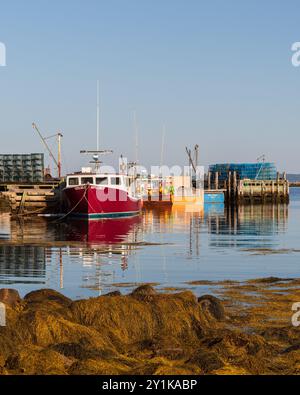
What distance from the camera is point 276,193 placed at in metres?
103

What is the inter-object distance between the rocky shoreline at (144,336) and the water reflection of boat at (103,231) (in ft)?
67.2

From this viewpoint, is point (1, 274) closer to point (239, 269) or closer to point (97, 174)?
point (239, 269)

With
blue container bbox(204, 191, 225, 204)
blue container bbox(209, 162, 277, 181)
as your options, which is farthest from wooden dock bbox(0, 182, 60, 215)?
blue container bbox(209, 162, 277, 181)

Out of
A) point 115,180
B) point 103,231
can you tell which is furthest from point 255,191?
point 103,231

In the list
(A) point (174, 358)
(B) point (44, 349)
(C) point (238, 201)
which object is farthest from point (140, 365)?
(C) point (238, 201)

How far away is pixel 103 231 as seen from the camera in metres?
43.2

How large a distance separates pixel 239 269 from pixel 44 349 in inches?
553

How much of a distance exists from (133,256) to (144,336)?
49.6ft

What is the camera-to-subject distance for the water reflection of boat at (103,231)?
3748cm

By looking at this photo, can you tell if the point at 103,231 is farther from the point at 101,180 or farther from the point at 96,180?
the point at 101,180

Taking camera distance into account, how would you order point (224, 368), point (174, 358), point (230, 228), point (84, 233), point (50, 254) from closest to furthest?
point (224, 368) → point (174, 358) → point (50, 254) → point (84, 233) → point (230, 228)

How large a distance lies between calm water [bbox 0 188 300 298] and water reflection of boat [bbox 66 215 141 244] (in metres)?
0.05

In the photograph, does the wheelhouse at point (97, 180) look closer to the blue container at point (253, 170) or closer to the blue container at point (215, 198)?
the blue container at point (215, 198)

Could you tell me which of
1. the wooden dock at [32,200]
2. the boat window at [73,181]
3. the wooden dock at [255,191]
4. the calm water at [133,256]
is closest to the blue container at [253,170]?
the wooden dock at [255,191]
